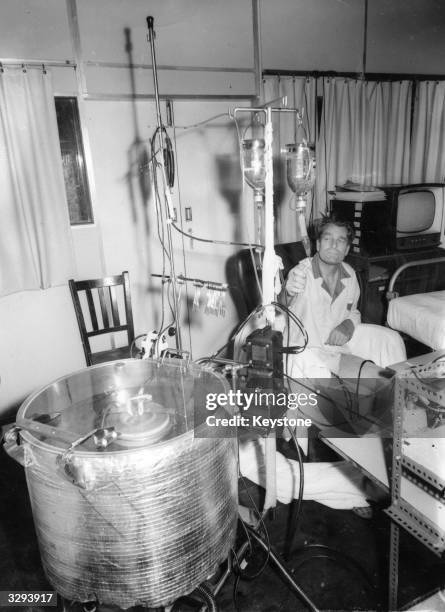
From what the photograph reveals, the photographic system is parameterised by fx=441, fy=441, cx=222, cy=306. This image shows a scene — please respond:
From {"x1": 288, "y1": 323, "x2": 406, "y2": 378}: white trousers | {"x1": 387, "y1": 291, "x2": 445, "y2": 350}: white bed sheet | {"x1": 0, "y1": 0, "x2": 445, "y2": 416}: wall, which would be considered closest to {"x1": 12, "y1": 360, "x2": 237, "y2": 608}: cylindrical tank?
{"x1": 288, "y1": 323, "x2": 406, "y2": 378}: white trousers

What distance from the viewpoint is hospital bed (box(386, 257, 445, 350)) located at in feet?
9.76

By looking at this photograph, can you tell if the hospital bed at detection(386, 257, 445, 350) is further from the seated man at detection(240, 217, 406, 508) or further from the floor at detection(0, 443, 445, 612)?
the floor at detection(0, 443, 445, 612)

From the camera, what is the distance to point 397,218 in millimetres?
3361

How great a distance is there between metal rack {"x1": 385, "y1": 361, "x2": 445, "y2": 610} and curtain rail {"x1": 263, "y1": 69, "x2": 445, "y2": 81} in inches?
125

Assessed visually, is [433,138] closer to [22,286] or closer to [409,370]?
[409,370]

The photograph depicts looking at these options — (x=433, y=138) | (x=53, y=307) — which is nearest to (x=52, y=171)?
(x=53, y=307)

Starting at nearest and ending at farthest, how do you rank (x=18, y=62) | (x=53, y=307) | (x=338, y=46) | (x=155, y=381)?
(x=155, y=381)
(x=18, y=62)
(x=53, y=307)
(x=338, y=46)

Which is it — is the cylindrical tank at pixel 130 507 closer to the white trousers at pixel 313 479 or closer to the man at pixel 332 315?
the white trousers at pixel 313 479

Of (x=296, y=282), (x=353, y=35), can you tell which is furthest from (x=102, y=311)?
(x=353, y=35)

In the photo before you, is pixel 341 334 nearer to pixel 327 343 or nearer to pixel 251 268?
pixel 327 343

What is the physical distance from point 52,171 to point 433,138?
A: 141 inches

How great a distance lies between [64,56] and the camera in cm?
315

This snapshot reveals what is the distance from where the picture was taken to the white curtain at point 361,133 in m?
3.93

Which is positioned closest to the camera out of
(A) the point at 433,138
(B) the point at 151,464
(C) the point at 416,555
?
(B) the point at 151,464
